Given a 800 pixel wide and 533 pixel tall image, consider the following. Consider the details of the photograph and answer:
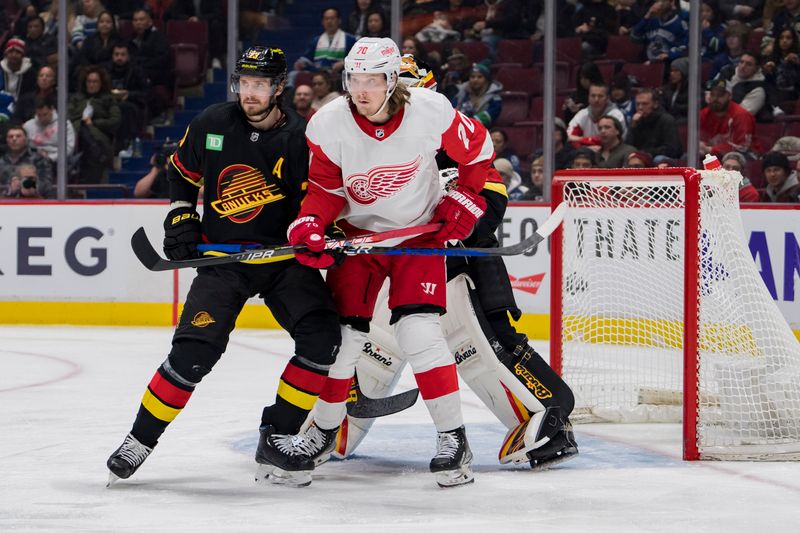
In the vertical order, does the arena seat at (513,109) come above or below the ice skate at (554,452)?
above

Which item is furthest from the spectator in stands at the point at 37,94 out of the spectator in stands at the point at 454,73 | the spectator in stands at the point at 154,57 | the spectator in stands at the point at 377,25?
the spectator in stands at the point at 454,73

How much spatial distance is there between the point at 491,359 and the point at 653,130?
3.87m

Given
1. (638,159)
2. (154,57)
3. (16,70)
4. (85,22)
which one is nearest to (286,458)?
(638,159)

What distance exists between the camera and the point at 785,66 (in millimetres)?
7066

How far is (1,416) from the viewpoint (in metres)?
4.33

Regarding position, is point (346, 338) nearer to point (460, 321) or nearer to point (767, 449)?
point (460, 321)

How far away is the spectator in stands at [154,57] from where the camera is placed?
8.31 metres

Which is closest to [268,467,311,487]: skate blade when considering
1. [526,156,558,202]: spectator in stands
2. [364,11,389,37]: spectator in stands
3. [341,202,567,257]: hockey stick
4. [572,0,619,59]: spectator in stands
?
[341,202,567,257]: hockey stick

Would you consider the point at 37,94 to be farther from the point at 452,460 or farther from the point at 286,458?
the point at 452,460

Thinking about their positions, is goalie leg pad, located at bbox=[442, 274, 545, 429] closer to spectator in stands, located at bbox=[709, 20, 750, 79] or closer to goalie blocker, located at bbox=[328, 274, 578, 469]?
goalie blocker, located at bbox=[328, 274, 578, 469]

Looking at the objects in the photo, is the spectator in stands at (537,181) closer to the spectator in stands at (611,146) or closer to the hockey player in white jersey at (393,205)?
the spectator in stands at (611,146)

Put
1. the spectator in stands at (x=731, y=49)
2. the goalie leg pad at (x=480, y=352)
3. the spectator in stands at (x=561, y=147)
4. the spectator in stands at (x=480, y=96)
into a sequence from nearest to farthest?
1. the goalie leg pad at (x=480, y=352)
2. the spectator in stands at (x=731, y=49)
3. the spectator in stands at (x=561, y=147)
4. the spectator in stands at (x=480, y=96)

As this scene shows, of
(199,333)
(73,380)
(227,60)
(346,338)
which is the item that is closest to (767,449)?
(346,338)

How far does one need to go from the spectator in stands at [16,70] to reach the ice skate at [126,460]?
211 inches
